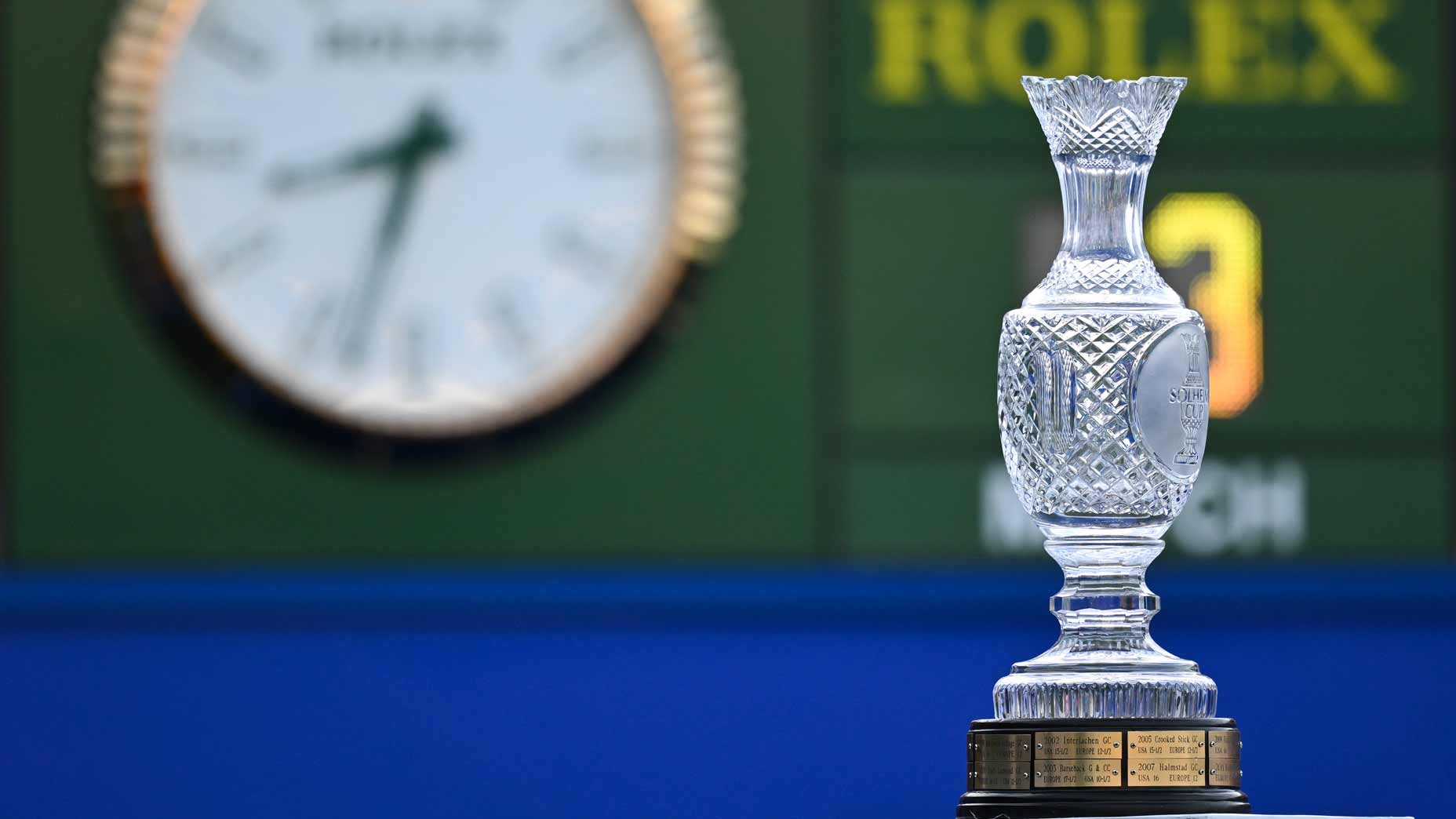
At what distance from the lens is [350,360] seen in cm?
367

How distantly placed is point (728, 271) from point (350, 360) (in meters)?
0.59

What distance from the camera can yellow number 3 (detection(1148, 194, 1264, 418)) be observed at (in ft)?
11.9

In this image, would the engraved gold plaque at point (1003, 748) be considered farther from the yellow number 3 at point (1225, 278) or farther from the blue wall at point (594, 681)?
the yellow number 3 at point (1225, 278)

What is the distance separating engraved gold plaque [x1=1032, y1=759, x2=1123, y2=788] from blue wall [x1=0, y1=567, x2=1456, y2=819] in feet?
5.51

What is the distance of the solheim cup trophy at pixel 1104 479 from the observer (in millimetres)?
1879

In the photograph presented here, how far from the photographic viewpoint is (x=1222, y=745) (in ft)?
6.20

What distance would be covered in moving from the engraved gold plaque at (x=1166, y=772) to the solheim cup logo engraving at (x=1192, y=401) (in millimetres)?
235

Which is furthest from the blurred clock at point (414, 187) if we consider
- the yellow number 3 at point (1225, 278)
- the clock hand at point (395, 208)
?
the yellow number 3 at point (1225, 278)

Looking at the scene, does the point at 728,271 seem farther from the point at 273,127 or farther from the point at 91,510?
the point at 91,510

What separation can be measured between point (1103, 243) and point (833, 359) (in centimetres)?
171

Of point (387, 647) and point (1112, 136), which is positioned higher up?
point (1112, 136)

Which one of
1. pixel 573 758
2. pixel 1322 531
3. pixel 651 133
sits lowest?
pixel 573 758

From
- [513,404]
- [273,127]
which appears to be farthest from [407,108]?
[513,404]

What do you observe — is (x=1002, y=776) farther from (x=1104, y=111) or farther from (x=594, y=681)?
(x=594, y=681)
